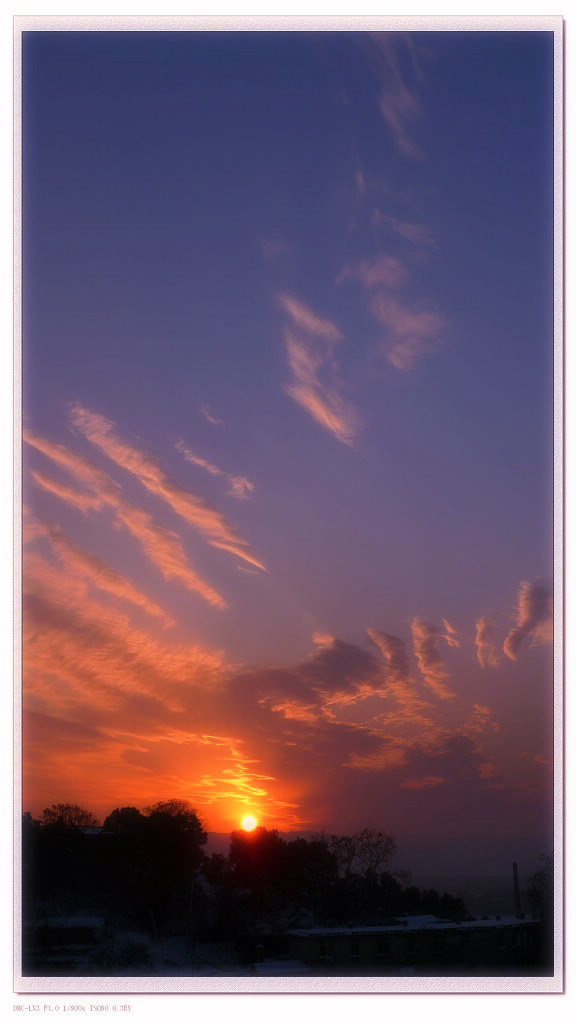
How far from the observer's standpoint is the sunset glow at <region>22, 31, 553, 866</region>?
6488 millimetres

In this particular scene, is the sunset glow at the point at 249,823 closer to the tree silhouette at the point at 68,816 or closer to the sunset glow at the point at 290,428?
the sunset glow at the point at 290,428

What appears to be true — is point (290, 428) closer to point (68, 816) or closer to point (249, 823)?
point (249, 823)

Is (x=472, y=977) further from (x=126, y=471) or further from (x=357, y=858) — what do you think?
(x=126, y=471)

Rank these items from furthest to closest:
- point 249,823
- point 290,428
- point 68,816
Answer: point 290,428
point 249,823
point 68,816

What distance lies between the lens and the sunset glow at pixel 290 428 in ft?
21.3

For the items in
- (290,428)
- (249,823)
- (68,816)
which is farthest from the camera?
(290,428)

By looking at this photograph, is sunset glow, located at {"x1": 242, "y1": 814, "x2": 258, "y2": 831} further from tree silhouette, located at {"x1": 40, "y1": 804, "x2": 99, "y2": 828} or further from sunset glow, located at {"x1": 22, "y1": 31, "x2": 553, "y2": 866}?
tree silhouette, located at {"x1": 40, "y1": 804, "x2": 99, "y2": 828}

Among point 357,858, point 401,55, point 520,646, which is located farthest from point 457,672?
point 401,55

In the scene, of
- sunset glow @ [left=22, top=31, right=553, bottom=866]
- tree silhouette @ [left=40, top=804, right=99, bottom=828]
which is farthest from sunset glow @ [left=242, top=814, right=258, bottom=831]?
tree silhouette @ [left=40, top=804, right=99, bottom=828]

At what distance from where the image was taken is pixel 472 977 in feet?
18.2

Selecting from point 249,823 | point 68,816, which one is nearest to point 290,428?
point 249,823

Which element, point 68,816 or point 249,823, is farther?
point 249,823

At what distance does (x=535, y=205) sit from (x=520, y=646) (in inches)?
124

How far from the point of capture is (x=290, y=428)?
763 cm
